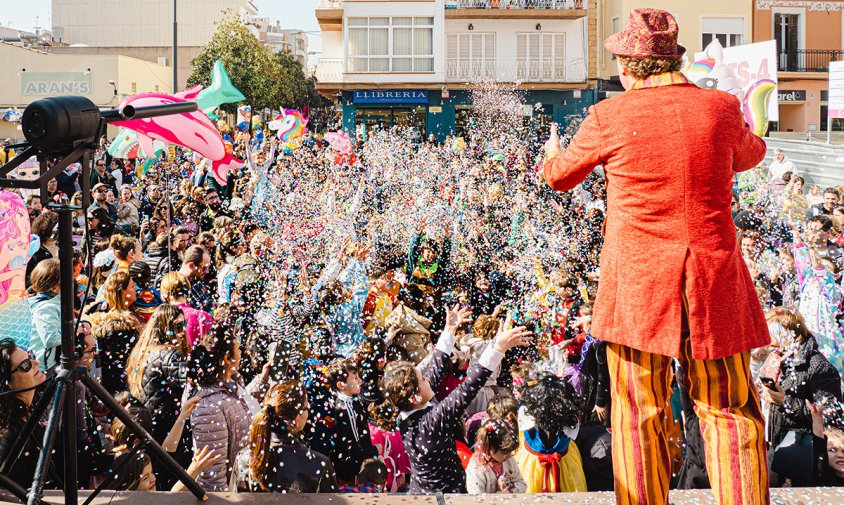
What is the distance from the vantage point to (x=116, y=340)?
15.6ft

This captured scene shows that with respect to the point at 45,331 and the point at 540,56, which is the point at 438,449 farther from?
the point at 540,56

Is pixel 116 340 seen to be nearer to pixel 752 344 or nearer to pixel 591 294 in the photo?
pixel 591 294

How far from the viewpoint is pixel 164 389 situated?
4.14 metres

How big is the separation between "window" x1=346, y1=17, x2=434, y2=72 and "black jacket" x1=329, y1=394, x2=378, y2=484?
27.6 meters

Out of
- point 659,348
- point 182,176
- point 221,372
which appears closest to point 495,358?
point 659,348

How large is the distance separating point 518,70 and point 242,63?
12.4 meters

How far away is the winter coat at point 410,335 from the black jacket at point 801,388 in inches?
83.1

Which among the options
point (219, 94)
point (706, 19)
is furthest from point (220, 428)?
point (706, 19)

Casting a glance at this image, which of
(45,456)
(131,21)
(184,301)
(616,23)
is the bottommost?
(45,456)

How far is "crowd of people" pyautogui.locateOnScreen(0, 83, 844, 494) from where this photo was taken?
3.48 m

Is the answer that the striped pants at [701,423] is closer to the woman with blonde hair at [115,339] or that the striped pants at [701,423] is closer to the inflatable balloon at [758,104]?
the woman with blonde hair at [115,339]

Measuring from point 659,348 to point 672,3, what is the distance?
3029 cm

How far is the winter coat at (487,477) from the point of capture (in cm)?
348

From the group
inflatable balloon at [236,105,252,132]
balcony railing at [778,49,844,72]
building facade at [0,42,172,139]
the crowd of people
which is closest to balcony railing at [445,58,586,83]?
balcony railing at [778,49,844,72]
